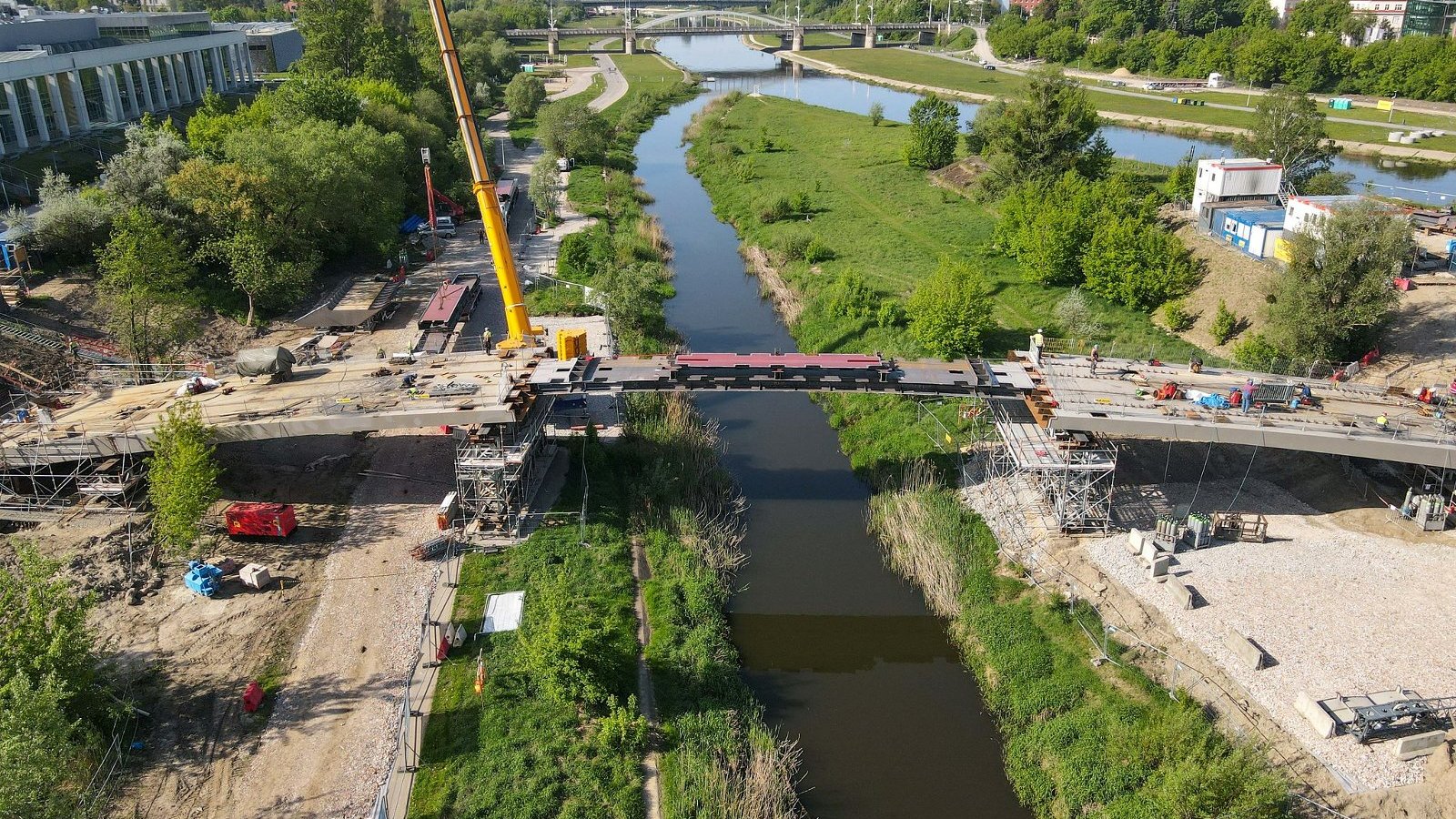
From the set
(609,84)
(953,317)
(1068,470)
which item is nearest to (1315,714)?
(1068,470)

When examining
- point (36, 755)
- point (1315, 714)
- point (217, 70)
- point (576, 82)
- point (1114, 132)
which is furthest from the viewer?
point (576, 82)

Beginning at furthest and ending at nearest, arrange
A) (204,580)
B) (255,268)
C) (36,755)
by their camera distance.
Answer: (255,268) < (204,580) < (36,755)

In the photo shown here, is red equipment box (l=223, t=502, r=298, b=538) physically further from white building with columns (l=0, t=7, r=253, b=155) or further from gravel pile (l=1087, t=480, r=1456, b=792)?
white building with columns (l=0, t=7, r=253, b=155)

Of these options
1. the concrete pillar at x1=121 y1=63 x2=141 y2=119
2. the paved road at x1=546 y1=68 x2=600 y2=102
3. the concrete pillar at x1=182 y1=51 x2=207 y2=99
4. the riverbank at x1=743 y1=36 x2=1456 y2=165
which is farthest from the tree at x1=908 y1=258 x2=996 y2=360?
the paved road at x1=546 y1=68 x2=600 y2=102

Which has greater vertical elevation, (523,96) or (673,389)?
(523,96)

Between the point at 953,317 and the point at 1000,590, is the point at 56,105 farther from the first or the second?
the point at 1000,590

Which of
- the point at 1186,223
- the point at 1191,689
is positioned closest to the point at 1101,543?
the point at 1191,689

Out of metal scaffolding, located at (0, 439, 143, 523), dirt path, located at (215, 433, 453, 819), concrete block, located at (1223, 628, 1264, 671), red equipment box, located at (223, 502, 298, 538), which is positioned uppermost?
metal scaffolding, located at (0, 439, 143, 523)
